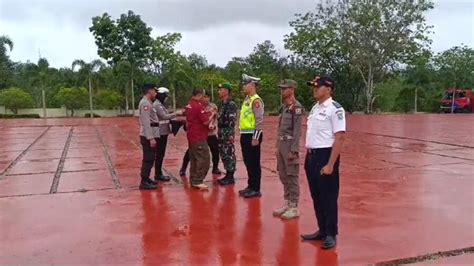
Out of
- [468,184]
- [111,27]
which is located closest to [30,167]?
[468,184]

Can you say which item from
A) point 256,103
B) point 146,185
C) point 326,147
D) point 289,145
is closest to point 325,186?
point 326,147

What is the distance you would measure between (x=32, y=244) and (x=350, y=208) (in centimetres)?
296

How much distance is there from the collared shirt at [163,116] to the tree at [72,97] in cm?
2317

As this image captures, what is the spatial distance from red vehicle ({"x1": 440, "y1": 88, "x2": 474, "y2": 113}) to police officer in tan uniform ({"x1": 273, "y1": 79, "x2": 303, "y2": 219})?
82.1 feet

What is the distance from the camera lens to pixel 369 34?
23953mm

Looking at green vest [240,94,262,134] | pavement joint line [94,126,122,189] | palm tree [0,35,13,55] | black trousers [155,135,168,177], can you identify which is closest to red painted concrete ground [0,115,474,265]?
pavement joint line [94,126,122,189]

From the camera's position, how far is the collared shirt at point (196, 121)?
557 centimetres

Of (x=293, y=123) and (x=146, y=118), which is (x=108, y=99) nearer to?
(x=146, y=118)

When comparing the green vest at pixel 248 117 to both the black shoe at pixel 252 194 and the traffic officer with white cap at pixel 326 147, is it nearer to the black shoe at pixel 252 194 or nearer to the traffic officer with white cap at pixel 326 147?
the black shoe at pixel 252 194

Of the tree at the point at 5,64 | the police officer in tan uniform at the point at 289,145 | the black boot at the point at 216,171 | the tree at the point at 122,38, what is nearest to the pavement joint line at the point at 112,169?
the black boot at the point at 216,171

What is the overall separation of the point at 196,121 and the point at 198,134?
166 mm

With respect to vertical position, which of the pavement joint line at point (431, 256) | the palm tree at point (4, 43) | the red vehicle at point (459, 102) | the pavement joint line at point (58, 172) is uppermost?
the palm tree at point (4, 43)

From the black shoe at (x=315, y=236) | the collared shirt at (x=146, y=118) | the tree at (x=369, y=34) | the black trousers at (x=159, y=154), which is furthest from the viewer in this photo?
the tree at (x=369, y=34)

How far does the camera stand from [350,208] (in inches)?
187
